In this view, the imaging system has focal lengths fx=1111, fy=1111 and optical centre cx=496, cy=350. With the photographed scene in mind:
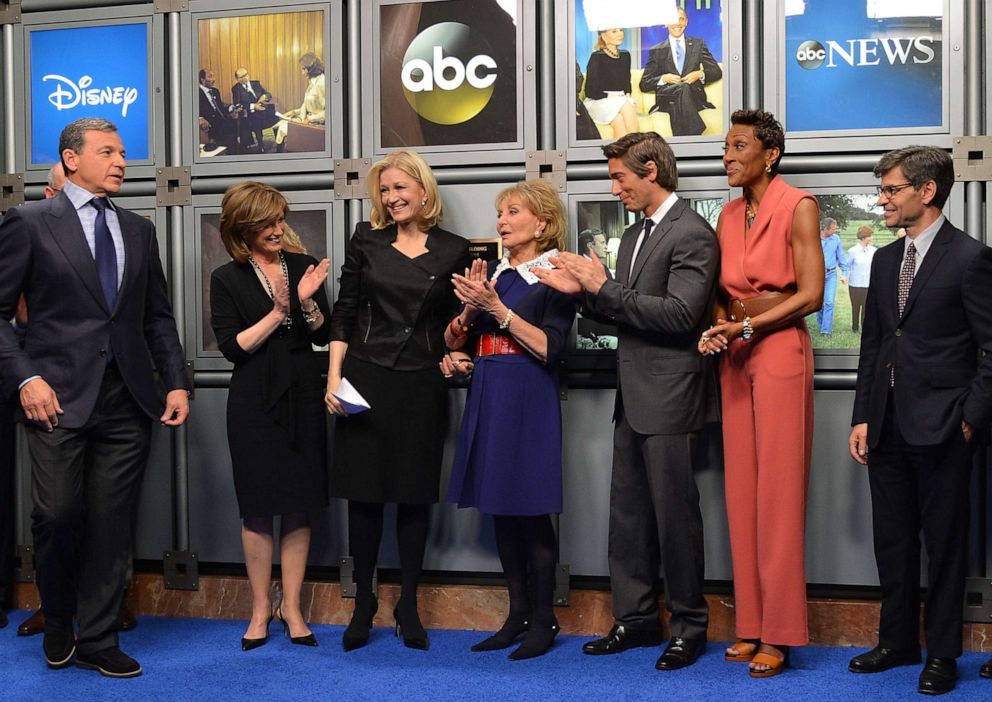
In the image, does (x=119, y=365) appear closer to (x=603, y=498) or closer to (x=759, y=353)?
(x=603, y=498)

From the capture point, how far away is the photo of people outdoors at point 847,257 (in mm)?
4473

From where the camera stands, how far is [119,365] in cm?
411

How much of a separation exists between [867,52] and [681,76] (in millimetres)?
743

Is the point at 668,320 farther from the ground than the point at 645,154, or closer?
closer

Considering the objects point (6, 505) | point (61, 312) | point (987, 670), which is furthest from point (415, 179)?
point (987, 670)

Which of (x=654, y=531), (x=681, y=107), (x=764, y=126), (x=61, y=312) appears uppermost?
(x=681, y=107)

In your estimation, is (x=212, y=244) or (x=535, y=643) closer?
(x=535, y=643)

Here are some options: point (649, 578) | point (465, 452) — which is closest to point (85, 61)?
point (465, 452)

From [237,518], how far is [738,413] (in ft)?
7.54

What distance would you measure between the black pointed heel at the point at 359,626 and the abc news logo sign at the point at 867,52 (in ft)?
9.21

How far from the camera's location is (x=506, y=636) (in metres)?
4.37

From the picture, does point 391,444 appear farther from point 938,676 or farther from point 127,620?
point 938,676

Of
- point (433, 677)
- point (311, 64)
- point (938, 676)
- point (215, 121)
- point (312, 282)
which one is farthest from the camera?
point (215, 121)

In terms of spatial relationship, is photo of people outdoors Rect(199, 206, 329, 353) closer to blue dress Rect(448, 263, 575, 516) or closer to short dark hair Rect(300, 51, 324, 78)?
short dark hair Rect(300, 51, 324, 78)
